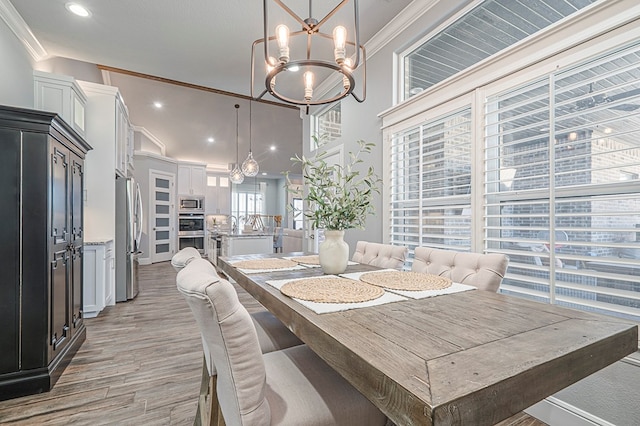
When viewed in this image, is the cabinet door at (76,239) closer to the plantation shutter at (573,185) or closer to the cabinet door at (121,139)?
the cabinet door at (121,139)

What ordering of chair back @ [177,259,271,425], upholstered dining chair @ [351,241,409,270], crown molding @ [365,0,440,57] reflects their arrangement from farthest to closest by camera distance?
crown molding @ [365,0,440,57], upholstered dining chair @ [351,241,409,270], chair back @ [177,259,271,425]

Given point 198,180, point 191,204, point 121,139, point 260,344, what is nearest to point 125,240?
point 121,139

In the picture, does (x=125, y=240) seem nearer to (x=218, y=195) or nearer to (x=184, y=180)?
(x=184, y=180)

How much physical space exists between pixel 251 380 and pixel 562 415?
186 cm

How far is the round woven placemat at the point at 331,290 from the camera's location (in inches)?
50.0

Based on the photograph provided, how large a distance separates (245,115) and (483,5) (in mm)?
6345

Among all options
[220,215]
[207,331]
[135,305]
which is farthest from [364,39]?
[220,215]

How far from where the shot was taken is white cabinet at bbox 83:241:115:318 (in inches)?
135

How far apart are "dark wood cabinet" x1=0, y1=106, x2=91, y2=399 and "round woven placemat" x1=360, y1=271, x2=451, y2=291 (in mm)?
2127

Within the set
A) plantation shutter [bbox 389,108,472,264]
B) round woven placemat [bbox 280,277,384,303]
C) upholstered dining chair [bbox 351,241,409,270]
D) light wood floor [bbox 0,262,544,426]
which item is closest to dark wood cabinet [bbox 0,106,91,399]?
light wood floor [bbox 0,262,544,426]

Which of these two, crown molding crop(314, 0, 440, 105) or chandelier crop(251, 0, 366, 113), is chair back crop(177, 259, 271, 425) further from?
crown molding crop(314, 0, 440, 105)

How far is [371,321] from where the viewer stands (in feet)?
3.40

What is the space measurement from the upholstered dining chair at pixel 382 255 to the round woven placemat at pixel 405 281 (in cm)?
41

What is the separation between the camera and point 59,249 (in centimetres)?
224
